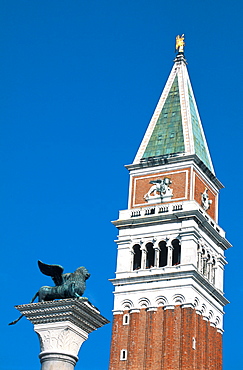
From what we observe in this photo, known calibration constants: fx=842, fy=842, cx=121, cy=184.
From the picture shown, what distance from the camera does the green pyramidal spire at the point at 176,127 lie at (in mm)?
63844

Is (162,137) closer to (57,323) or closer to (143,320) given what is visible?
(143,320)

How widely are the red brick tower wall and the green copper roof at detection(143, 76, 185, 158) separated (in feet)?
41.6

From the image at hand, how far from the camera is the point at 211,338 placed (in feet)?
196

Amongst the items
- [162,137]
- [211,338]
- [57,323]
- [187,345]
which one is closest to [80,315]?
[57,323]

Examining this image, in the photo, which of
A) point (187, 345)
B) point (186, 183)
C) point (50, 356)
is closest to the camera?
point (50, 356)

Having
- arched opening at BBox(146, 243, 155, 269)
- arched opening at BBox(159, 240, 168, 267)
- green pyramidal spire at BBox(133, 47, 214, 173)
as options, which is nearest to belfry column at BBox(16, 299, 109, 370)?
arched opening at BBox(159, 240, 168, 267)

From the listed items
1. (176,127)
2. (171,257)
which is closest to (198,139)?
(176,127)

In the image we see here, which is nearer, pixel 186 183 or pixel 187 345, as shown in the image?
pixel 187 345

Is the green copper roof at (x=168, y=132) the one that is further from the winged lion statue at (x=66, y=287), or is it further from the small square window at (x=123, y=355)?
the winged lion statue at (x=66, y=287)

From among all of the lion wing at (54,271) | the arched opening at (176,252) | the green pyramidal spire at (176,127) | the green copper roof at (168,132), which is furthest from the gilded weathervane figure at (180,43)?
the lion wing at (54,271)

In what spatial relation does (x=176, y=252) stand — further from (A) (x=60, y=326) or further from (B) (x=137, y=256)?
(A) (x=60, y=326)

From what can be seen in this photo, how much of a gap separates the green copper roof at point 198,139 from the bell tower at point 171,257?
103 millimetres

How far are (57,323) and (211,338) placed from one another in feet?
133

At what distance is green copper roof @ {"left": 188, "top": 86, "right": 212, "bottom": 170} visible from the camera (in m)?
64.5
